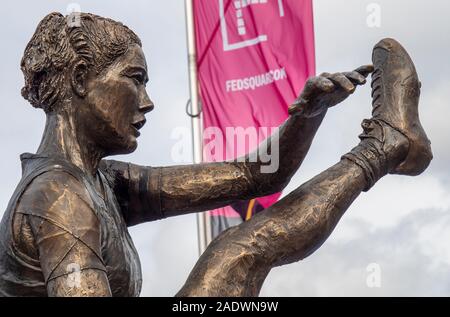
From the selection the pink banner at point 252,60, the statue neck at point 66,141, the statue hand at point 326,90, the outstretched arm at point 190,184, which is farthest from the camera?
the pink banner at point 252,60

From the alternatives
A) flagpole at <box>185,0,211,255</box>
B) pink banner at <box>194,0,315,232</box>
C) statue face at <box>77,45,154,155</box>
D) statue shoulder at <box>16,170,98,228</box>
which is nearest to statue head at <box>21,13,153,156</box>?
statue face at <box>77,45,154,155</box>

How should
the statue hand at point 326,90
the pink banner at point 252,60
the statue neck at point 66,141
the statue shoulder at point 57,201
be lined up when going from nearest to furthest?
the statue shoulder at point 57,201 → the statue hand at point 326,90 → the statue neck at point 66,141 → the pink banner at point 252,60

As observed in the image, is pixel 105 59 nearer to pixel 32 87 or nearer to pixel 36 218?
pixel 32 87

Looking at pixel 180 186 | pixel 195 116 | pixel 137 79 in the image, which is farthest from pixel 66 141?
pixel 195 116

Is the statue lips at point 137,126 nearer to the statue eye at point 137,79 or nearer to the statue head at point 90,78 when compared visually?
the statue head at point 90,78

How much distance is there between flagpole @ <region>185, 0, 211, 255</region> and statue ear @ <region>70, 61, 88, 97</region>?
8068 millimetres

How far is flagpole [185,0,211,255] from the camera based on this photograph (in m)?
13.5

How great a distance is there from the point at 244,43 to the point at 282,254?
9029 mm

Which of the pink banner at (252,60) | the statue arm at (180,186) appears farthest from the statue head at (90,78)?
the pink banner at (252,60)

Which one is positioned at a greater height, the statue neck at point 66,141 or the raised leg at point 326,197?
the statue neck at point 66,141

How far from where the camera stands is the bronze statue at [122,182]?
4809 millimetres

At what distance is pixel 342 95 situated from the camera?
518cm

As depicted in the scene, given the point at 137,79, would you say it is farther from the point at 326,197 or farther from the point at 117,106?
the point at 326,197
